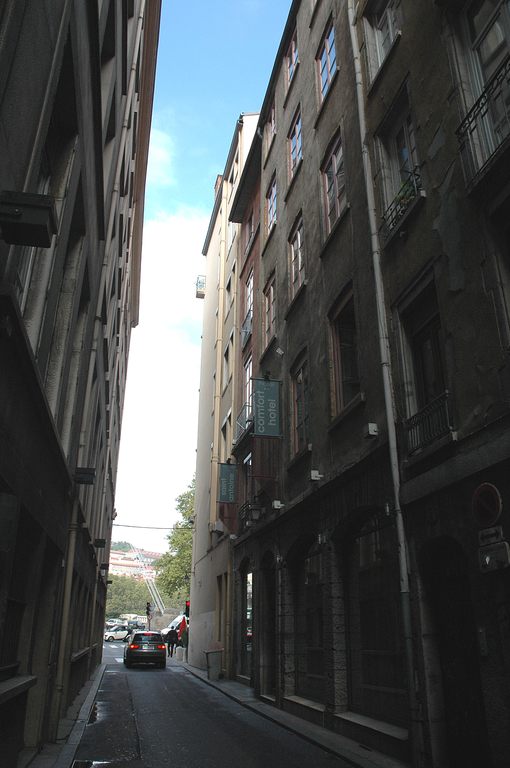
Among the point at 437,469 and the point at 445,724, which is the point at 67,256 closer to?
the point at 437,469

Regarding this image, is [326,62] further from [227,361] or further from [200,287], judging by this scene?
[200,287]

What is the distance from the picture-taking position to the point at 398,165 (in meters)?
10.6

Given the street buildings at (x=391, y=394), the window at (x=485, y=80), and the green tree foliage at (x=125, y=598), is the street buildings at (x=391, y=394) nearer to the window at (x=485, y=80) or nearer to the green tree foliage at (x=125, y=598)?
the window at (x=485, y=80)

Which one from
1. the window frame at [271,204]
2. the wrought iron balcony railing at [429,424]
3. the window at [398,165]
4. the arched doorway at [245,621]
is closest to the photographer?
the wrought iron balcony railing at [429,424]

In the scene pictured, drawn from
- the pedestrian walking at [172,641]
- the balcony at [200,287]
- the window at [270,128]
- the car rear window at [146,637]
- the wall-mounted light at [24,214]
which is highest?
the balcony at [200,287]

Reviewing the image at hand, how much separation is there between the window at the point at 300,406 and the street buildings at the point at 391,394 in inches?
3.5

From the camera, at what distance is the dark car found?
25484 millimetres

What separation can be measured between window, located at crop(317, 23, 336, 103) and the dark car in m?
22.6

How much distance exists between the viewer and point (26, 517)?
21.6 feet

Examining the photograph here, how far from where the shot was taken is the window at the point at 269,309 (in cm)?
1830

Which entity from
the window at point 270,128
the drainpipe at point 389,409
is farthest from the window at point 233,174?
the drainpipe at point 389,409

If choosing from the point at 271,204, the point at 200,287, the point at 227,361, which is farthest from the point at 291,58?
the point at 200,287

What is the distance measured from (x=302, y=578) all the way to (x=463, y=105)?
33.1 feet

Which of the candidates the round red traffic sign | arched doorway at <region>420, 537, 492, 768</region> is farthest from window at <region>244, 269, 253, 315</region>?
the round red traffic sign
